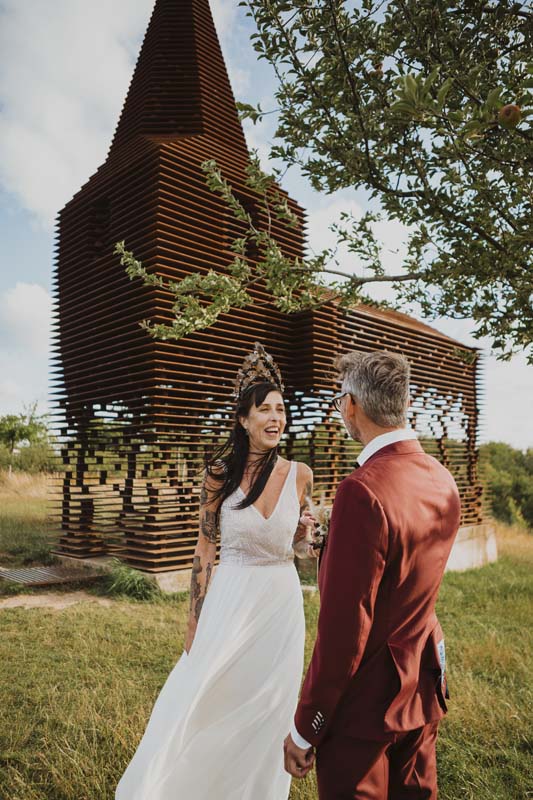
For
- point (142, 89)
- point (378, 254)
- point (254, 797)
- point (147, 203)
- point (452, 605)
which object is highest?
point (142, 89)

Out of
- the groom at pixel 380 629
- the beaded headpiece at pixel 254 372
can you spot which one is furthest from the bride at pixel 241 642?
the groom at pixel 380 629

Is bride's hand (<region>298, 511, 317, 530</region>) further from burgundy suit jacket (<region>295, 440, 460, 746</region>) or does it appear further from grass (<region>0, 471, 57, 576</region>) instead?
grass (<region>0, 471, 57, 576</region>)

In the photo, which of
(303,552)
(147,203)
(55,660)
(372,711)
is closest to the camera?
(372,711)

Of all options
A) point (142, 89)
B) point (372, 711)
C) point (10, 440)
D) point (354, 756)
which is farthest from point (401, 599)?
point (10, 440)

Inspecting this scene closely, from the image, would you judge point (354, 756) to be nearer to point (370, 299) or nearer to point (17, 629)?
point (370, 299)

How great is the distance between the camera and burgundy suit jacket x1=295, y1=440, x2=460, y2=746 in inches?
69.6

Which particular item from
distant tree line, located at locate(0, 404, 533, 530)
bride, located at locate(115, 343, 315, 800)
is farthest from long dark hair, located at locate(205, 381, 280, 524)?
A: distant tree line, located at locate(0, 404, 533, 530)

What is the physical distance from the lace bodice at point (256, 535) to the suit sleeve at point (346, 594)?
1737 millimetres

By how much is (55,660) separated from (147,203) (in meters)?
7.05

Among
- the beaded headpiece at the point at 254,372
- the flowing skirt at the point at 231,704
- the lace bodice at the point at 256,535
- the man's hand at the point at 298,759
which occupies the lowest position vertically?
the flowing skirt at the point at 231,704

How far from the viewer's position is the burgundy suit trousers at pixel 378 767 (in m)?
1.81

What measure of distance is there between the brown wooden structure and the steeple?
3 centimetres

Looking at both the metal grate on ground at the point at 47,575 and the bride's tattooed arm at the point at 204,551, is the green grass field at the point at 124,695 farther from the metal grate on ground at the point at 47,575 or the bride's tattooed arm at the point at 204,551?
the bride's tattooed arm at the point at 204,551

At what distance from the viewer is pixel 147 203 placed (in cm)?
963
